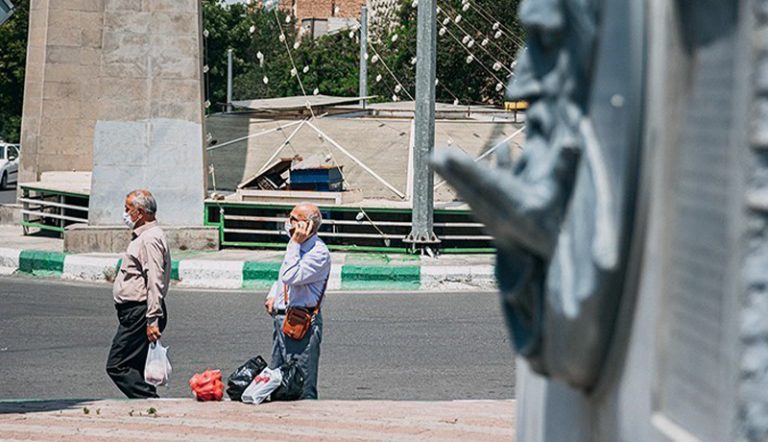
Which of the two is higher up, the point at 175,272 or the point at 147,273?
the point at 175,272

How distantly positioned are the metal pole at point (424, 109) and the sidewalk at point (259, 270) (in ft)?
2.73

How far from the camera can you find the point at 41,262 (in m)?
19.0

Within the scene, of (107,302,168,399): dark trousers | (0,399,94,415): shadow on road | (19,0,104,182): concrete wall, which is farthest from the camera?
(19,0,104,182): concrete wall

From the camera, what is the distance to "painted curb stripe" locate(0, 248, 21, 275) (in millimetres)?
19266

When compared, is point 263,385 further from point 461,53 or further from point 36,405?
point 461,53

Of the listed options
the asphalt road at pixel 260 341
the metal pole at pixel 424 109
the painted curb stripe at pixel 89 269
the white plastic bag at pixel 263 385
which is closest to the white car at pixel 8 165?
the painted curb stripe at pixel 89 269

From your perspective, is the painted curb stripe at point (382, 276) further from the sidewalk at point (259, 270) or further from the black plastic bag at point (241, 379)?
the black plastic bag at point (241, 379)

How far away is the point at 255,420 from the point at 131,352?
1.56 meters

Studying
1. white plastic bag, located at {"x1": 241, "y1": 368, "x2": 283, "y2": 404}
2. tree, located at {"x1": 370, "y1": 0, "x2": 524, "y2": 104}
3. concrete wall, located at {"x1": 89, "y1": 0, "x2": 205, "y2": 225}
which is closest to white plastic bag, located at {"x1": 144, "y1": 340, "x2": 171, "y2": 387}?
white plastic bag, located at {"x1": 241, "y1": 368, "x2": 283, "y2": 404}

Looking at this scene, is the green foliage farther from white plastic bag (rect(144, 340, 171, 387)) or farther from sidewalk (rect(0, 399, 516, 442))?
sidewalk (rect(0, 399, 516, 442))

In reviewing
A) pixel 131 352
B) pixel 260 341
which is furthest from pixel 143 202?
pixel 260 341

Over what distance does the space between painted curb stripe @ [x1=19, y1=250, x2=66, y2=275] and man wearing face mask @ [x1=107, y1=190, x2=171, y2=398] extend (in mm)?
8846

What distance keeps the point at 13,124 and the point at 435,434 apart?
62384mm

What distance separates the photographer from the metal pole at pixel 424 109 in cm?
1914
